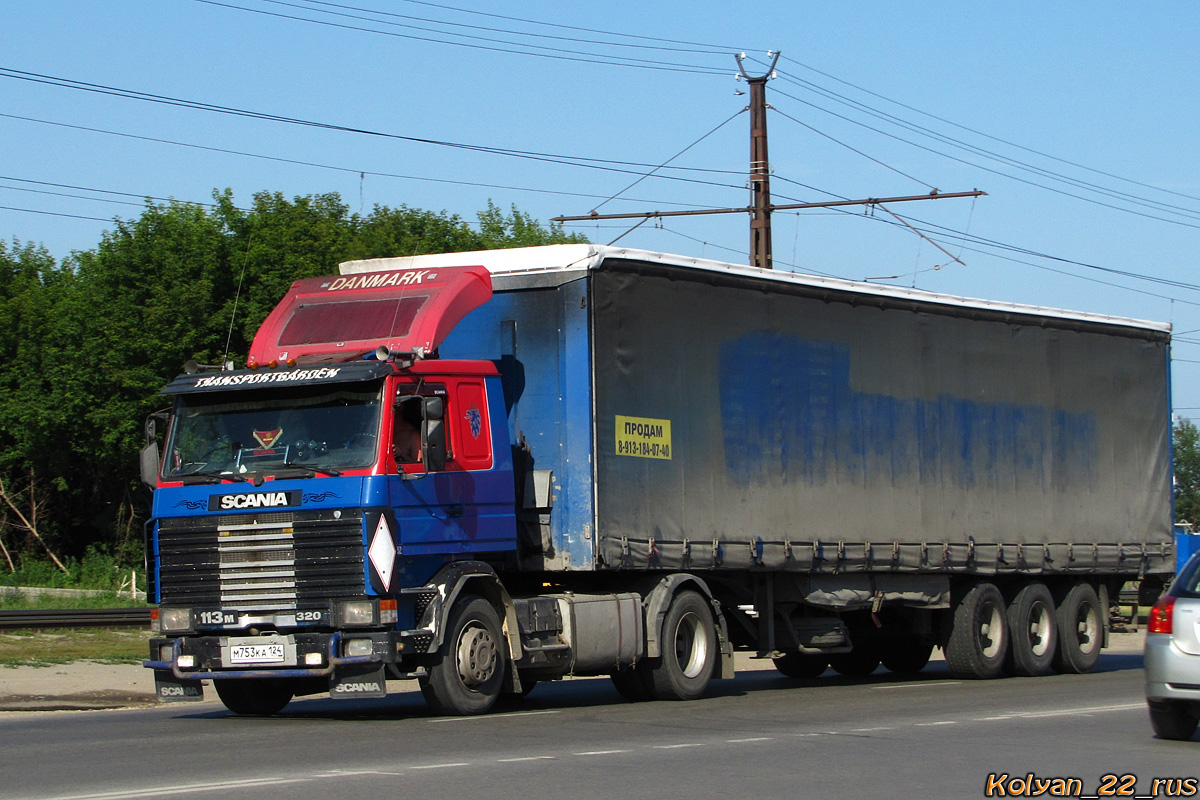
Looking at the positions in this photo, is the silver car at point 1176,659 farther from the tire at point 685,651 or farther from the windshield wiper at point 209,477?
the windshield wiper at point 209,477

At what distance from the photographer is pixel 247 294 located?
44906mm

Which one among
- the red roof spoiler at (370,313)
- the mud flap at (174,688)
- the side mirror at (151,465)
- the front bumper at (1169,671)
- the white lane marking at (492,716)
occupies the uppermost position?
the red roof spoiler at (370,313)

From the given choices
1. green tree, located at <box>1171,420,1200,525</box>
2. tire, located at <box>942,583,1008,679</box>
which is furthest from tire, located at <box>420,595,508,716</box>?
green tree, located at <box>1171,420,1200,525</box>

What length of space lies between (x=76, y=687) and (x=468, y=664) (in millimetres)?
6866

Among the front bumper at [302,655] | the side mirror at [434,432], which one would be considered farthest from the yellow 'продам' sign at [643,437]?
the front bumper at [302,655]

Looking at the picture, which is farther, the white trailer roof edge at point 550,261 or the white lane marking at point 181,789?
the white trailer roof edge at point 550,261

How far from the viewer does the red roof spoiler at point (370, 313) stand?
44.8ft

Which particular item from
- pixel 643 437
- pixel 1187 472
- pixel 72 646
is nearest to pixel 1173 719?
pixel 643 437

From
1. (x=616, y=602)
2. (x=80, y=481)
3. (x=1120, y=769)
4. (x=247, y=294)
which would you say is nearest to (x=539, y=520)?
(x=616, y=602)

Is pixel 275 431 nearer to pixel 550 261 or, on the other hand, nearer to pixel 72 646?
pixel 550 261

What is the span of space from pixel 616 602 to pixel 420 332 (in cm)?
334

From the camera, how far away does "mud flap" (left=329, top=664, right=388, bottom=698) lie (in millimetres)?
12586

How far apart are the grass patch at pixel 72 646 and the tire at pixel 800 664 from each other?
8.15 metres

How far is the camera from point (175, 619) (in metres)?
13.2
